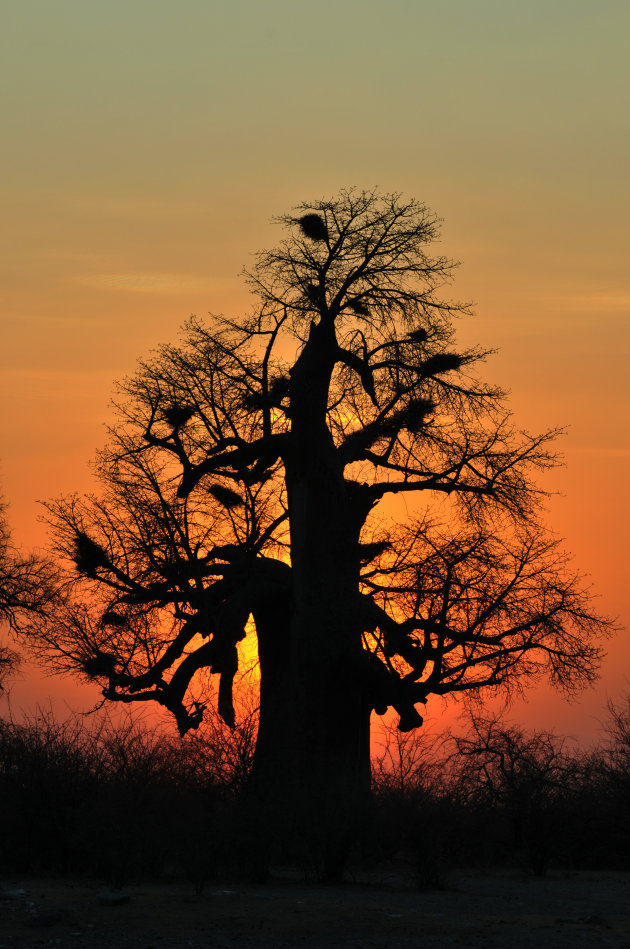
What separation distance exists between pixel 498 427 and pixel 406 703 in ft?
17.4

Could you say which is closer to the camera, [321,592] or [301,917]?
[301,917]

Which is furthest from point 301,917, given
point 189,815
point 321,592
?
point 321,592

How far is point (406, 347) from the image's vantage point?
1978 centimetres

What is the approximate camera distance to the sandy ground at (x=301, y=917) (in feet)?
31.5

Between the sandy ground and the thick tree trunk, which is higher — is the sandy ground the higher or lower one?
the lower one

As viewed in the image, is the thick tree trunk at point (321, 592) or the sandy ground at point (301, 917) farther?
the thick tree trunk at point (321, 592)

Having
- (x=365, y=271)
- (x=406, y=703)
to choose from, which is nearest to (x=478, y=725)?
(x=406, y=703)

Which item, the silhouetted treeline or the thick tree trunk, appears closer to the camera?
the silhouetted treeline

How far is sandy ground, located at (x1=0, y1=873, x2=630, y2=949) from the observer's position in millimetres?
9609

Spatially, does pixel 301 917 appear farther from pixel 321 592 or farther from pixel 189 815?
pixel 321 592

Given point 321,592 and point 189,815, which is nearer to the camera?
point 189,815

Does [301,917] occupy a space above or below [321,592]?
below

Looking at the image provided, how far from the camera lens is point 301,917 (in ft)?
34.3

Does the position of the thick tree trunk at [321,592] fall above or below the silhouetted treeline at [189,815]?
above
